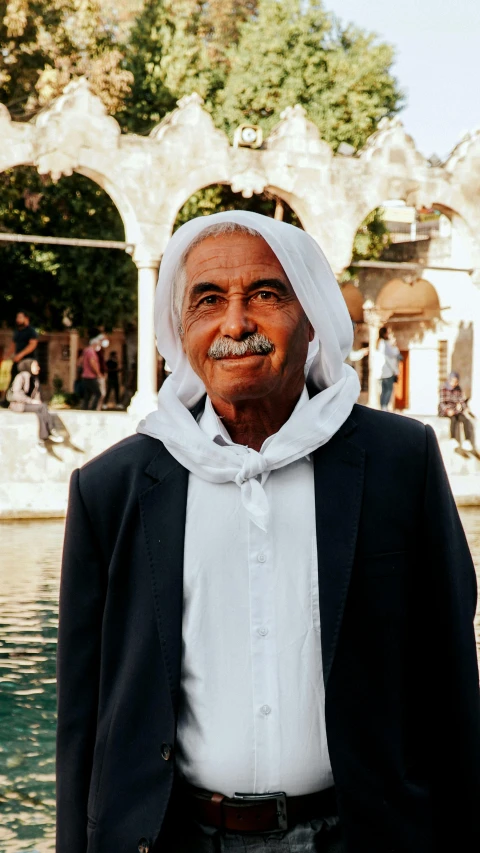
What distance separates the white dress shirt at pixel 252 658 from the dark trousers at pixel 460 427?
13983 mm

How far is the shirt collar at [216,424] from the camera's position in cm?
208

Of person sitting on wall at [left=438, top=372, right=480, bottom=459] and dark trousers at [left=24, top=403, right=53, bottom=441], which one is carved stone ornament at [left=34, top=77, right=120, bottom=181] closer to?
dark trousers at [left=24, top=403, right=53, bottom=441]

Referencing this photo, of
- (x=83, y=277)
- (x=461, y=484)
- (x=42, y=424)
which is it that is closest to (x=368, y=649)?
(x=42, y=424)

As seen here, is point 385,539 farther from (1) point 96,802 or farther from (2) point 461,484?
(2) point 461,484

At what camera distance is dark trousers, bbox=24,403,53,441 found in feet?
43.0

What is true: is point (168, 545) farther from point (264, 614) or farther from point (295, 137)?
point (295, 137)

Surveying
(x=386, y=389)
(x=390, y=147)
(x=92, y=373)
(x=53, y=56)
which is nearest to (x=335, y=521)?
(x=390, y=147)

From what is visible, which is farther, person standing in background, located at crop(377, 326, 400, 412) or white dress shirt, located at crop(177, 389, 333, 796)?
person standing in background, located at crop(377, 326, 400, 412)

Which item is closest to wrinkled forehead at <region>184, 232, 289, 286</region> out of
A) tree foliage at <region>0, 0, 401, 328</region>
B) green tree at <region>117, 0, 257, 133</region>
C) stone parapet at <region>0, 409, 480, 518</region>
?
stone parapet at <region>0, 409, 480, 518</region>

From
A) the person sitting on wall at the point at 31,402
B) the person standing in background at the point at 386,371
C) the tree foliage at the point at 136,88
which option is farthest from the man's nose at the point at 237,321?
the tree foliage at the point at 136,88

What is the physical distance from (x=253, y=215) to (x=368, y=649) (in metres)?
0.82

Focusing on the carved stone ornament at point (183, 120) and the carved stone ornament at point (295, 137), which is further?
the carved stone ornament at point (295, 137)

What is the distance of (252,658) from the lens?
1895 mm

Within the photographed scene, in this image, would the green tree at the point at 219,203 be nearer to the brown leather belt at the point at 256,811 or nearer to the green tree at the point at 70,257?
the green tree at the point at 70,257
